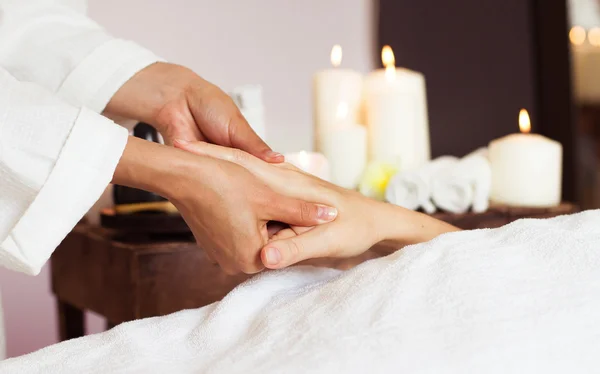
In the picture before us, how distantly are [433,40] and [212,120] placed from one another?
135cm

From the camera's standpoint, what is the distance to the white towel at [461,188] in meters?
1.34

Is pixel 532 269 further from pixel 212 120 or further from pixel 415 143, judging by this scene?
pixel 415 143

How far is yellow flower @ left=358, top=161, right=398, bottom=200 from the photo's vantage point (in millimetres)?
1383

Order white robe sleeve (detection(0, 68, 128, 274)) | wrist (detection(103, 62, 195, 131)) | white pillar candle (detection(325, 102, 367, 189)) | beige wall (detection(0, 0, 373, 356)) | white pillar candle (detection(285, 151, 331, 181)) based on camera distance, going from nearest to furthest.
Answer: white robe sleeve (detection(0, 68, 128, 274))
wrist (detection(103, 62, 195, 131))
white pillar candle (detection(285, 151, 331, 181))
white pillar candle (detection(325, 102, 367, 189))
beige wall (detection(0, 0, 373, 356))

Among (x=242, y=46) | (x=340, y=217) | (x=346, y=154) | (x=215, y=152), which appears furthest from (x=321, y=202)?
→ (x=242, y=46)

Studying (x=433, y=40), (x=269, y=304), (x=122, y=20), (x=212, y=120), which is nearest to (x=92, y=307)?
(x=212, y=120)

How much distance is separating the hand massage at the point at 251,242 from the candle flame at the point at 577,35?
1387 millimetres

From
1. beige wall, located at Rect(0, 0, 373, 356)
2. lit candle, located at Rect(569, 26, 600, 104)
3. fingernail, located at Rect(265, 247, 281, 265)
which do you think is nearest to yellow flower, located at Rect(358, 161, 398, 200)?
fingernail, located at Rect(265, 247, 281, 265)

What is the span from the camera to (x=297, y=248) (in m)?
0.80

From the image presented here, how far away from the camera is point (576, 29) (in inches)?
91.6

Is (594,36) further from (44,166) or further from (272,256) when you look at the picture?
(44,166)

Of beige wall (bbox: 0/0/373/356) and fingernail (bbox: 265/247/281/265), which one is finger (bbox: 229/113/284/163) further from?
beige wall (bbox: 0/0/373/356)

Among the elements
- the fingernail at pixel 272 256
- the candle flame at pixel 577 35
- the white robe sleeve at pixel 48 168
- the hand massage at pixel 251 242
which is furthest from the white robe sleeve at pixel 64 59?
the candle flame at pixel 577 35

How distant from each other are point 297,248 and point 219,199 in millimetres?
98
